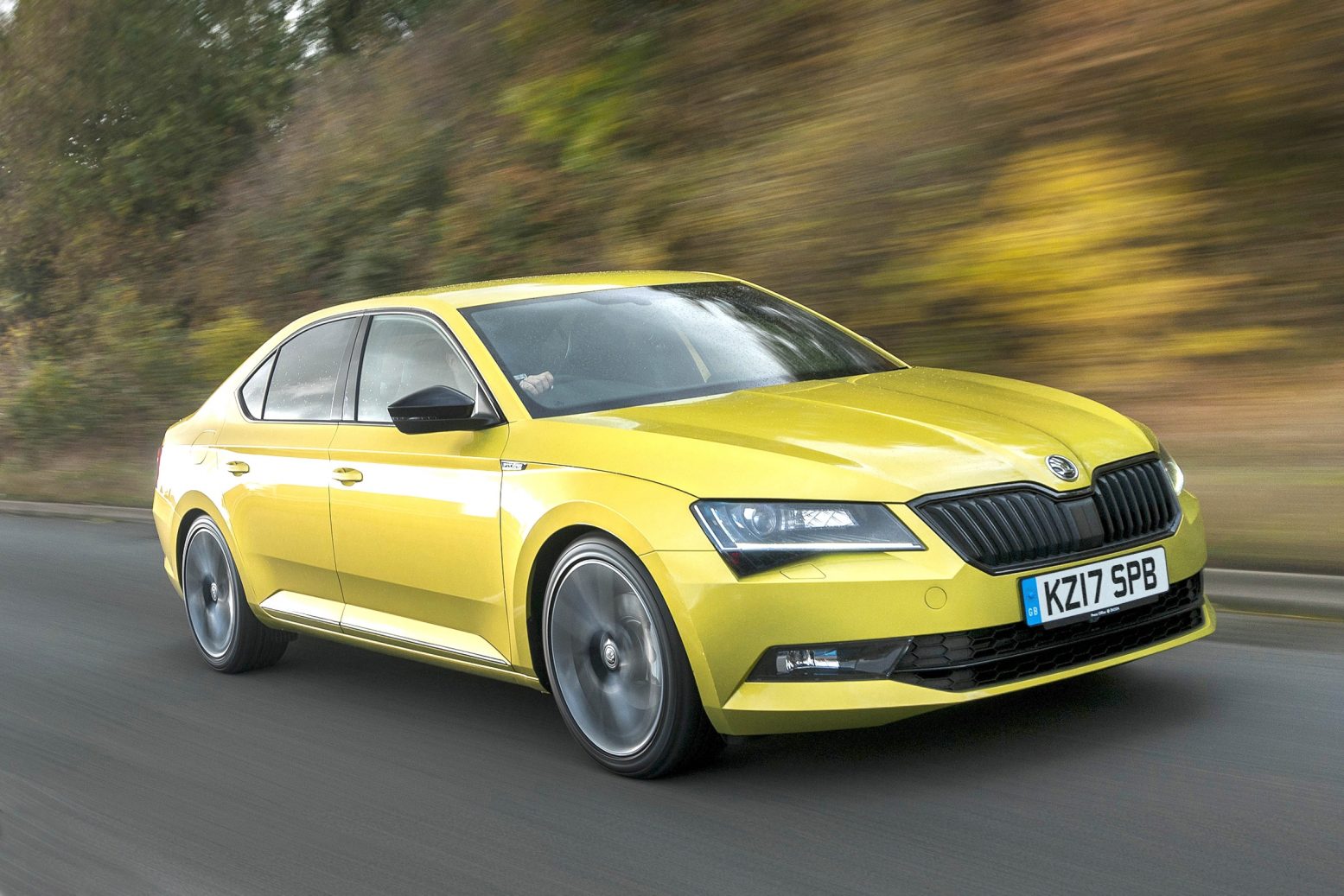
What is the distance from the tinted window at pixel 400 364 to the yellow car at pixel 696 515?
13 mm

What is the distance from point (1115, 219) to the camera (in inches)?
380

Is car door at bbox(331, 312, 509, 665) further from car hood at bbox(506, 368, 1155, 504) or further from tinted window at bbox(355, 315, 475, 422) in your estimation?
car hood at bbox(506, 368, 1155, 504)

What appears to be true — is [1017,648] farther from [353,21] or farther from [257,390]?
[353,21]

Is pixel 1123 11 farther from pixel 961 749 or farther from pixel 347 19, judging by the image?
pixel 347 19

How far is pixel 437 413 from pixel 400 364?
88 cm

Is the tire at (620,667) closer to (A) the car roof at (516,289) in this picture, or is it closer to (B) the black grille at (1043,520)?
(B) the black grille at (1043,520)

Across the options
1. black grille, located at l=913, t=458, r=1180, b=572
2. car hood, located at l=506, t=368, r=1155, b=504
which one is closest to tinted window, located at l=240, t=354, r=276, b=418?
car hood, located at l=506, t=368, r=1155, b=504

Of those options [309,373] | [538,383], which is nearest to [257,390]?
[309,373]

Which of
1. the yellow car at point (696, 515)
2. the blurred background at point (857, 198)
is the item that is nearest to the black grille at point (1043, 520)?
the yellow car at point (696, 515)

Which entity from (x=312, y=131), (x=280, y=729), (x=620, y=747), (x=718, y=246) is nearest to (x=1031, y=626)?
(x=620, y=747)

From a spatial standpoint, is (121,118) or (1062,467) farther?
(121,118)

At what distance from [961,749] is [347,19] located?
62.8ft

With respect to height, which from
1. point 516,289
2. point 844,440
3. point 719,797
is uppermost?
point 516,289

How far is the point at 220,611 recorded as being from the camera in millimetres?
6945
